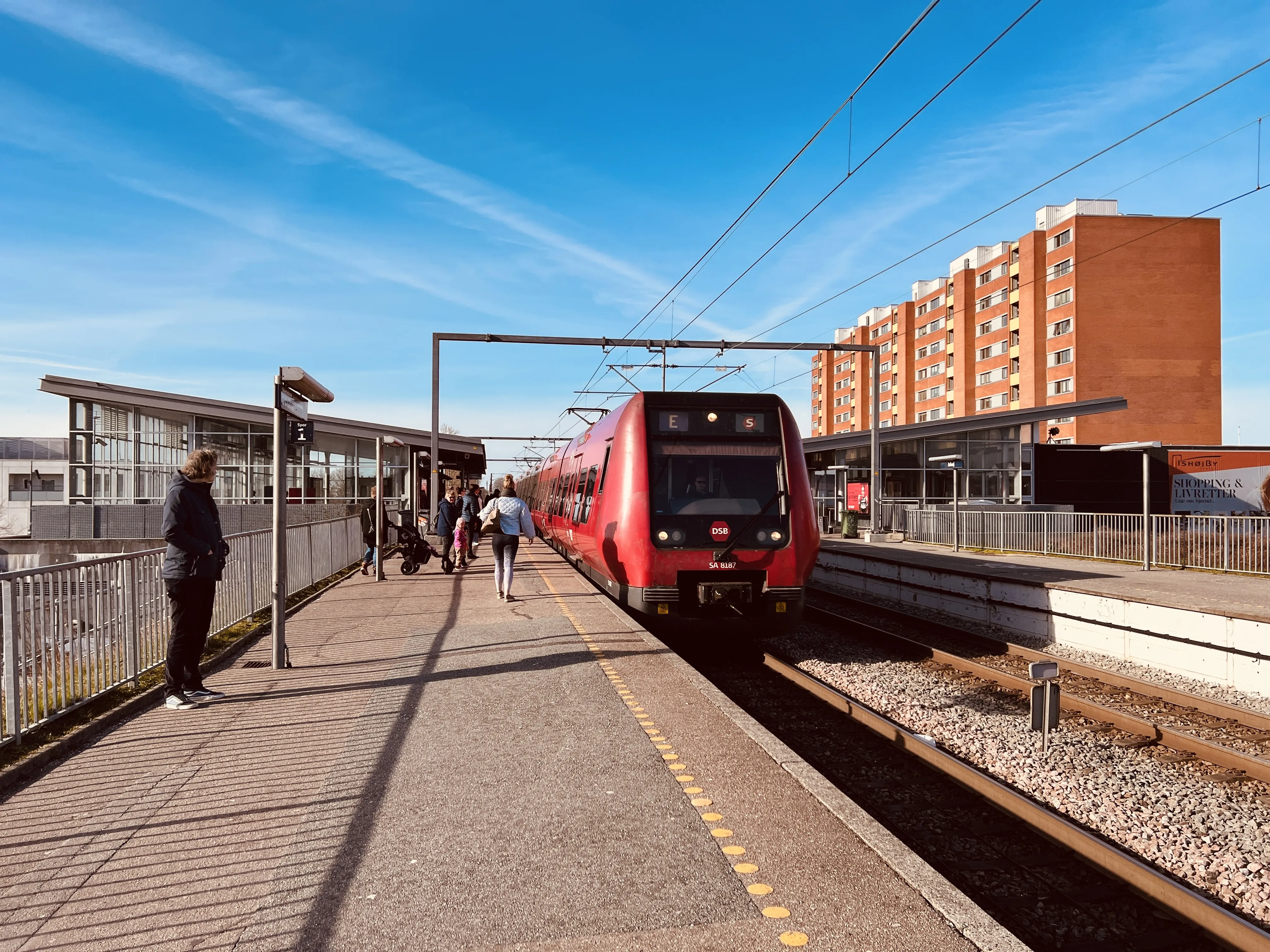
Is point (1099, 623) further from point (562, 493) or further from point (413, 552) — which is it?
point (413, 552)

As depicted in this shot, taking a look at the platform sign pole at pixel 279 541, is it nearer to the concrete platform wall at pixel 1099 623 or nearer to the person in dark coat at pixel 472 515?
the person in dark coat at pixel 472 515

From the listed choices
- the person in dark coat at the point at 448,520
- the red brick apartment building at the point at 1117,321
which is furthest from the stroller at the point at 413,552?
the red brick apartment building at the point at 1117,321

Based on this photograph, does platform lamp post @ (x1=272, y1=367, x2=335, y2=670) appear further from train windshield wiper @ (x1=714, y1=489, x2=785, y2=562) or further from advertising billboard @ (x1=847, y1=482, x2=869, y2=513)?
advertising billboard @ (x1=847, y1=482, x2=869, y2=513)

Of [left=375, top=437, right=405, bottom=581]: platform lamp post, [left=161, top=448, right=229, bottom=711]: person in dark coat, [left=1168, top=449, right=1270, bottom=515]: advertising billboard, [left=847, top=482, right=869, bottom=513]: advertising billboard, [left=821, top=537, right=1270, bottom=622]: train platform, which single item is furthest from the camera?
[left=1168, top=449, right=1270, bottom=515]: advertising billboard

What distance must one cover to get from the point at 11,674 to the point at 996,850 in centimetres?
569

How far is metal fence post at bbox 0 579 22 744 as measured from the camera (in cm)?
514

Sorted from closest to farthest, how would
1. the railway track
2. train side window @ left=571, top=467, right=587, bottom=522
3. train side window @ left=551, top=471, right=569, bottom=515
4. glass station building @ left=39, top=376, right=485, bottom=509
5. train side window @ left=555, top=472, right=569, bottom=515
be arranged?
the railway track, train side window @ left=571, top=467, right=587, bottom=522, train side window @ left=555, top=472, right=569, bottom=515, train side window @ left=551, top=471, right=569, bottom=515, glass station building @ left=39, top=376, right=485, bottom=509

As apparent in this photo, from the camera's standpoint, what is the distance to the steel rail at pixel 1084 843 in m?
3.81

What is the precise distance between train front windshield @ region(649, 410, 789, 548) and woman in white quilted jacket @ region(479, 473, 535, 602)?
120 inches

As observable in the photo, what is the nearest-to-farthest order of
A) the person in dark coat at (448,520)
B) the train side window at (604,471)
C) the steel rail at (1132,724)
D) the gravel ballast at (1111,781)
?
the gravel ballast at (1111,781) < the steel rail at (1132,724) < the train side window at (604,471) < the person in dark coat at (448,520)

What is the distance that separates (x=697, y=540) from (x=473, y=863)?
18.7 ft

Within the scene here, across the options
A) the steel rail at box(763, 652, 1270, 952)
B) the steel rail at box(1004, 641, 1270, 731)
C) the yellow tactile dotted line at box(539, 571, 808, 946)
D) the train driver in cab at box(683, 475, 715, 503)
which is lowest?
the steel rail at box(1004, 641, 1270, 731)

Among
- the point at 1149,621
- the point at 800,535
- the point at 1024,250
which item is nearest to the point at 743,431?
the point at 800,535

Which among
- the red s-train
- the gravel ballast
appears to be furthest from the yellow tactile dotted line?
the gravel ballast
